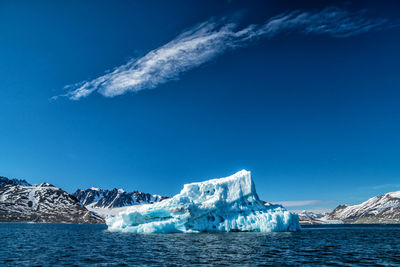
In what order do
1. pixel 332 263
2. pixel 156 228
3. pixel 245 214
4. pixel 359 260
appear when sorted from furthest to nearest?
pixel 245 214
pixel 156 228
pixel 359 260
pixel 332 263

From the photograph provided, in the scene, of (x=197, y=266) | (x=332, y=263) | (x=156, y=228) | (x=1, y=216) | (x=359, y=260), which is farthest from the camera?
(x=1, y=216)

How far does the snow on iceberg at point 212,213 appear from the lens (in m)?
56.1

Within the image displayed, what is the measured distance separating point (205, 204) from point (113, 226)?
26591mm

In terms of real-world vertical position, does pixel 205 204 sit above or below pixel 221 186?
below

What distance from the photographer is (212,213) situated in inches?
2323

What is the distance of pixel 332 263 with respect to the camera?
70.2 ft

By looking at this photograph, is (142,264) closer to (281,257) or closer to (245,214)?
(281,257)

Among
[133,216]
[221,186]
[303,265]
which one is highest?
[221,186]

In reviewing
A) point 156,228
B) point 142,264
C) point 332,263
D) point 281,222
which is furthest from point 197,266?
point 281,222

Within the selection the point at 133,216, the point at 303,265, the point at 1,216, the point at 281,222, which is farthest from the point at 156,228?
the point at 1,216

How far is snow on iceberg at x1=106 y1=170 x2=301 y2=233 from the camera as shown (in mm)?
56125

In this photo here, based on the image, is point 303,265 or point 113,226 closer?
point 303,265

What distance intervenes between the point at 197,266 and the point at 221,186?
42647 millimetres

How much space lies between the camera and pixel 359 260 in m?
23.0
